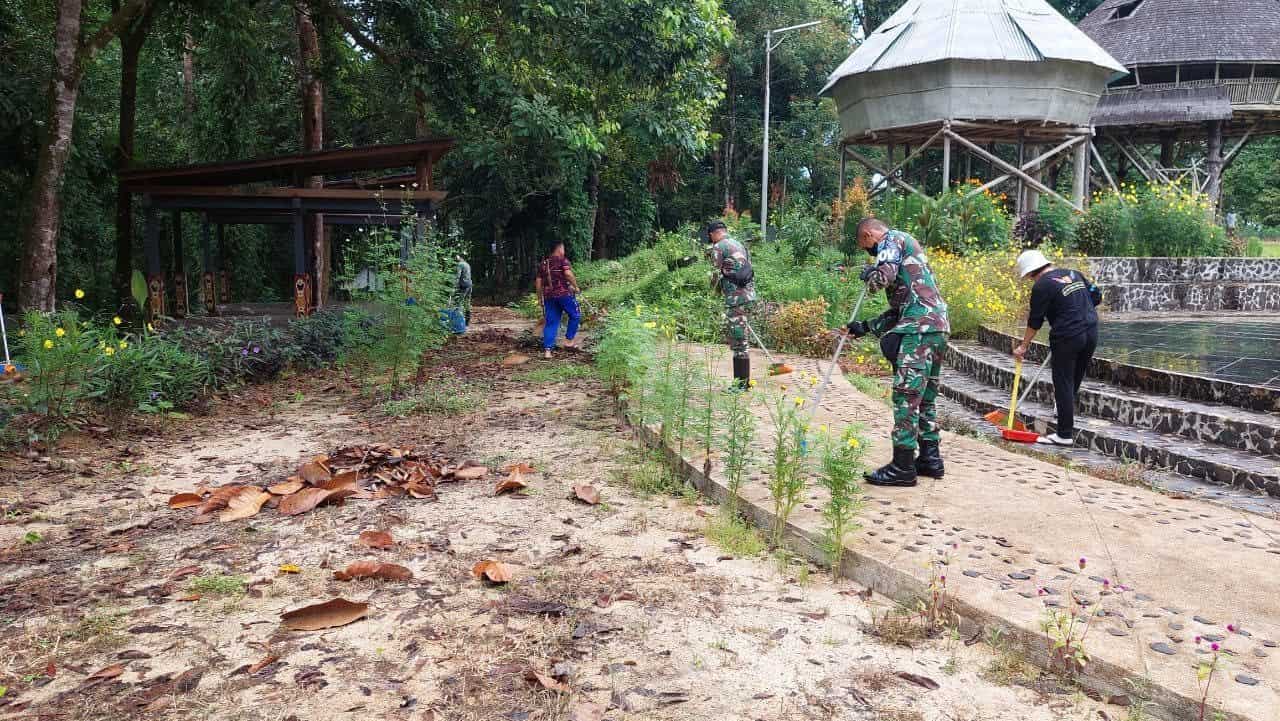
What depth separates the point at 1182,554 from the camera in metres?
4.31

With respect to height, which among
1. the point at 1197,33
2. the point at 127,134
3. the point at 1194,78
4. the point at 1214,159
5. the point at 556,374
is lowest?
the point at 556,374

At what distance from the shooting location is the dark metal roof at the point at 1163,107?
26641 millimetres

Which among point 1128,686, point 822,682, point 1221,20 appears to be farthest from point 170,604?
point 1221,20

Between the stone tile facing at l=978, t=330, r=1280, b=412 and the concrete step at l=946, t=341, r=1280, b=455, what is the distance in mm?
64

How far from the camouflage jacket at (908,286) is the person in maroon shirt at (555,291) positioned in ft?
21.4

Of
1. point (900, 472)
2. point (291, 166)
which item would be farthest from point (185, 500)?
point (291, 166)

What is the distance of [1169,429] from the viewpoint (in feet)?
23.5

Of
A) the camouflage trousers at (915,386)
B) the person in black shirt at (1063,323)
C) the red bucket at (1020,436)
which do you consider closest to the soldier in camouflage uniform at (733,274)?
the red bucket at (1020,436)

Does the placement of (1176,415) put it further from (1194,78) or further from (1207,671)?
(1194,78)

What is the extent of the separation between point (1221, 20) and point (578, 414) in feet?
99.1

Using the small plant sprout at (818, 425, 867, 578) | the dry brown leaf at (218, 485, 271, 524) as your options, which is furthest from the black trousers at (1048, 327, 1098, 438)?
the dry brown leaf at (218, 485, 271, 524)

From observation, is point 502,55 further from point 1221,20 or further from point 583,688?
point 1221,20

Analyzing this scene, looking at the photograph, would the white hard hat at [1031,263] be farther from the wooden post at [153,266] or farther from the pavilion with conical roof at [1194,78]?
the pavilion with conical roof at [1194,78]

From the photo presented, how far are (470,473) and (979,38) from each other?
18.0 meters
